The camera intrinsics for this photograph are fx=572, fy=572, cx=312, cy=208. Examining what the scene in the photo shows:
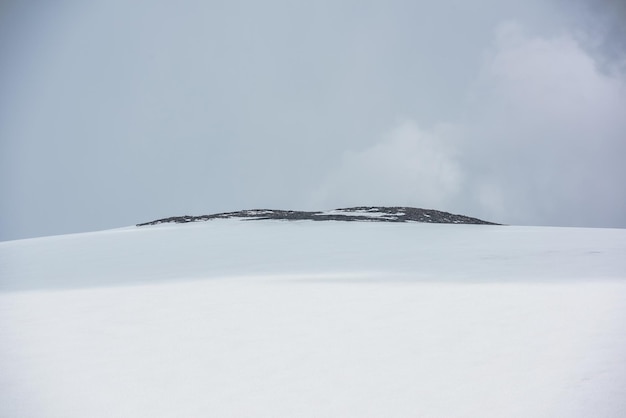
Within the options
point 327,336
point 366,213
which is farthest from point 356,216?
point 327,336

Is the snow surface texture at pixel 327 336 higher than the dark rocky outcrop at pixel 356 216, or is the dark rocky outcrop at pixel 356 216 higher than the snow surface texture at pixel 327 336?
the dark rocky outcrop at pixel 356 216

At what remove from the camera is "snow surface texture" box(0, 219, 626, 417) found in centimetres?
202

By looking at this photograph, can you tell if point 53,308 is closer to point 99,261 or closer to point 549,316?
point 99,261

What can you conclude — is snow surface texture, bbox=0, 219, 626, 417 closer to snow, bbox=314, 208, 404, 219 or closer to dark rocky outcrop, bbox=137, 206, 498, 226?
dark rocky outcrop, bbox=137, 206, 498, 226

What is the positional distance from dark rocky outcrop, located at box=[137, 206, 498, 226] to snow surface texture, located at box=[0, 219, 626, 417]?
242 centimetres

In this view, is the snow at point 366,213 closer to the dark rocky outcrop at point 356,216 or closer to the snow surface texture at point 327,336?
the dark rocky outcrop at point 356,216

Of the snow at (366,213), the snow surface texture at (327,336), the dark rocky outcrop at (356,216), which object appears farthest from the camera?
the snow at (366,213)

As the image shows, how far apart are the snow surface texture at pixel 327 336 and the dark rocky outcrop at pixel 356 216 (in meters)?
2.42

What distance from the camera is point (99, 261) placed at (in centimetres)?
516

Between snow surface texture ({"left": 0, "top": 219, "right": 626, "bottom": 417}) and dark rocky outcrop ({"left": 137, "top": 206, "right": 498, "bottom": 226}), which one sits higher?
dark rocky outcrop ({"left": 137, "top": 206, "right": 498, "bottom": 226})

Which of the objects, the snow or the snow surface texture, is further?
the snow

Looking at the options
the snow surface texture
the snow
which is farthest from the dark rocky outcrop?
the snow surface texture

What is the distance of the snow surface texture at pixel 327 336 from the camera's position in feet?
6.64

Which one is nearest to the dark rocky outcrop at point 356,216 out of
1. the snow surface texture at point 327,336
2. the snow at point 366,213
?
the snow at point 366,213
